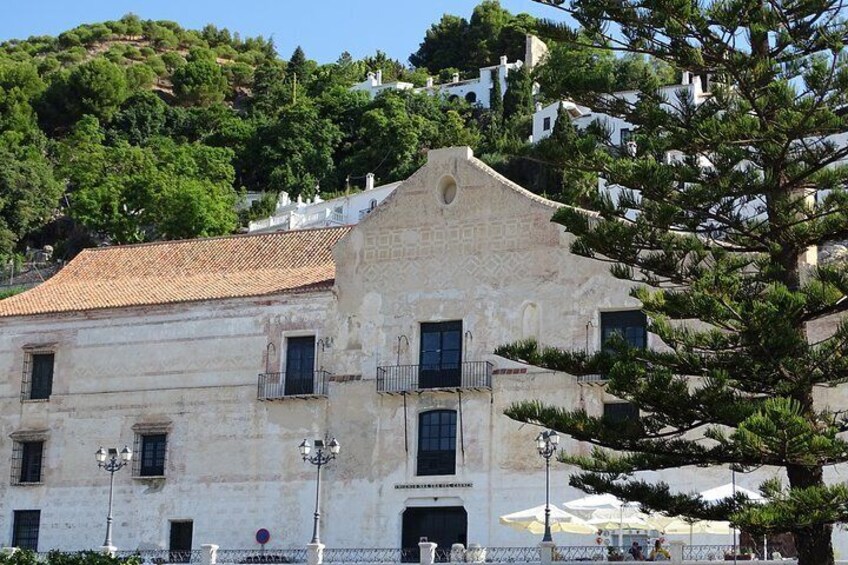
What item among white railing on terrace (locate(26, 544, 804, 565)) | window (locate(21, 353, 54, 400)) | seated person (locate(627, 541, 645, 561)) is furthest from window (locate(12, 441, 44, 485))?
seated person (locate(627, 541, 645, 561))

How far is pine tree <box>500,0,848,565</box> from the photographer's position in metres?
22.2

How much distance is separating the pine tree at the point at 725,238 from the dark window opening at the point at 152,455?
1730cm

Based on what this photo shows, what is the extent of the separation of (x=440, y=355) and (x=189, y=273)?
8.54m

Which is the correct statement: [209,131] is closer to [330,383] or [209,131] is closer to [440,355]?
[330,383]

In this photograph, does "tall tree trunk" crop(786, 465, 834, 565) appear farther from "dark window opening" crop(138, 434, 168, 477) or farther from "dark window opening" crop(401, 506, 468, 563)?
"dark window opening" crop(138, 434, 168, 477)

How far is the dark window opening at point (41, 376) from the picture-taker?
41156mm

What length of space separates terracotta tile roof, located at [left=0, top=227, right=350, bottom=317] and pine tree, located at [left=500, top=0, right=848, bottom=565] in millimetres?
16142

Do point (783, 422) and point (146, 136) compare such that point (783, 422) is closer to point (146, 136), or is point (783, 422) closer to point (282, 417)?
point (282, 417)

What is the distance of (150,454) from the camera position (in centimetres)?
3956

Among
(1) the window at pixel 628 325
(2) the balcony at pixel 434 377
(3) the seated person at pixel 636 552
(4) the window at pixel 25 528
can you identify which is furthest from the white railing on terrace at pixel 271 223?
(3) the seated person at pixel 636 552

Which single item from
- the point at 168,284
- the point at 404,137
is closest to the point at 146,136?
the point at 404,137

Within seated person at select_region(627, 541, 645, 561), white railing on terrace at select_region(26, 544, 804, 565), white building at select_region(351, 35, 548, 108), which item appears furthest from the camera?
white building at select_region(351, 35, 548, 108)

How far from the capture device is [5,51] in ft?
481

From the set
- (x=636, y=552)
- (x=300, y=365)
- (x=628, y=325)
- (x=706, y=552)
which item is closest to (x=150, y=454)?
(x=300, y=365)
